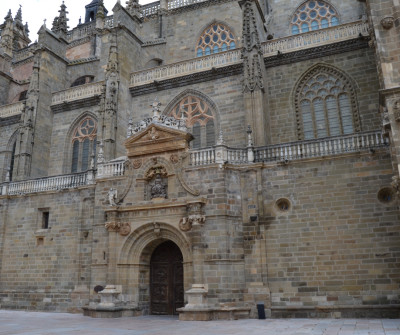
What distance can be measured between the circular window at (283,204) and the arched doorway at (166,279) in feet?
14.3

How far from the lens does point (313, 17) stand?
24516 millimetres

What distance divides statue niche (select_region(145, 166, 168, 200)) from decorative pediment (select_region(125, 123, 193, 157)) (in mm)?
802

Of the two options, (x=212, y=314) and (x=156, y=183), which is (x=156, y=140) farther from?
(x=212, y=314)

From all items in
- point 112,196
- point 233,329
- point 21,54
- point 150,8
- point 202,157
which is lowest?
point 233,329

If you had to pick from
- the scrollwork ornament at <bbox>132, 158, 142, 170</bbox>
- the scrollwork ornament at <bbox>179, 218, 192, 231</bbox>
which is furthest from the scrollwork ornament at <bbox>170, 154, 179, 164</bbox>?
the scrollwork ornament at <bbox>179, 218, 192, 231</bbox>

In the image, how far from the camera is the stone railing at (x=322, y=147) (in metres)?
14.0

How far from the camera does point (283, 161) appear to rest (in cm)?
1479

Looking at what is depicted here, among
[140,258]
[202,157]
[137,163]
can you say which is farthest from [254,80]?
[140,258]

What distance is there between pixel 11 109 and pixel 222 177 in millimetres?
18644

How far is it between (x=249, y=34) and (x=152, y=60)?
28.1 ft

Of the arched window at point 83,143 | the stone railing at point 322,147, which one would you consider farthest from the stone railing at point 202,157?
the arched window at point 83,143

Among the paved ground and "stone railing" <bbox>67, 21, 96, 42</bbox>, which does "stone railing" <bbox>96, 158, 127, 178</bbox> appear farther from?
"stone railing" <bbox>67, 21, 96, 42</bbox>

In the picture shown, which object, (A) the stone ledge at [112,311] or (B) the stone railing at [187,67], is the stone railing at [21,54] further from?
(A) the stone ledge at [112,311]

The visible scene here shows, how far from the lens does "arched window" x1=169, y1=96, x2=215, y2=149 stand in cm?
2067
